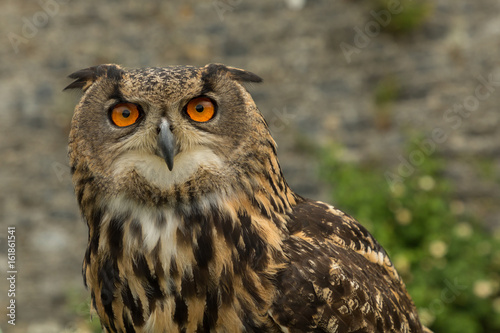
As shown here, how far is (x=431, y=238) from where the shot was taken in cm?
468

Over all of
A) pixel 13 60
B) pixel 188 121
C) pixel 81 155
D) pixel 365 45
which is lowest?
pixel 13 60

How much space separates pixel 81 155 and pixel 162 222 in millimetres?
331

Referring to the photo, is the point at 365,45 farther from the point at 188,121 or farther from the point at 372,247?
the point at 188,121

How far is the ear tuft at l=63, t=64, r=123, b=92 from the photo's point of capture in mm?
1835

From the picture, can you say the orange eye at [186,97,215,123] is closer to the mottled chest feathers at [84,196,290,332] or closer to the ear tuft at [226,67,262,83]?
the ear tuft at [226,67,262,83]

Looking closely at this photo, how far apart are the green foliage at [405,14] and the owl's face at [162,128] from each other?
3.77m

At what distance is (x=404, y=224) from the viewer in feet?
15.7

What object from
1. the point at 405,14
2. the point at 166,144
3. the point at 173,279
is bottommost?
the point at 173,279

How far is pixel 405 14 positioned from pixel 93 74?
391cm

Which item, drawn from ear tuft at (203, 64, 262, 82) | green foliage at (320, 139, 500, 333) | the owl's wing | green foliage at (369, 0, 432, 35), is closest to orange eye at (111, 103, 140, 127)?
ear tuft at (203, 64, 262, 82)

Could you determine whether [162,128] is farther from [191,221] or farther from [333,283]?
[333,283]

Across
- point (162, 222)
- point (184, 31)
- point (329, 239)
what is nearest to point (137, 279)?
point (162, 222)

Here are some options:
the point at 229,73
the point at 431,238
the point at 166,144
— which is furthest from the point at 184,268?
the point at 431,238

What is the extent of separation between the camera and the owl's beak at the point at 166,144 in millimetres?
1683
